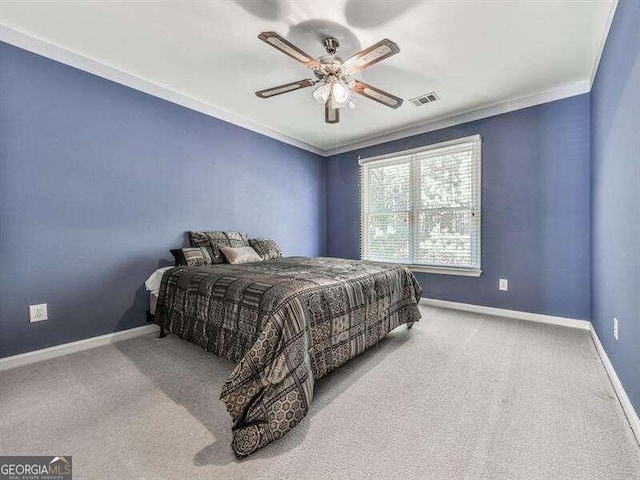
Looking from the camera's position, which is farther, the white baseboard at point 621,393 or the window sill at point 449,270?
the window sill at point 449,270

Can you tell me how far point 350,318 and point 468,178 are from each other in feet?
8.59

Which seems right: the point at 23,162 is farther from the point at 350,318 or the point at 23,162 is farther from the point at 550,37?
the point at 550,37

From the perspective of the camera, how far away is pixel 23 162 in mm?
2203

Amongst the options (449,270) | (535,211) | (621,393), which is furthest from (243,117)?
(621,393)

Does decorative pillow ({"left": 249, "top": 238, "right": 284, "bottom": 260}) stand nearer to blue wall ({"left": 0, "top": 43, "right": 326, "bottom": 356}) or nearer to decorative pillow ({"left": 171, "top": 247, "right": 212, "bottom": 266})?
blue wall ({"left": 0, "top": 43, "right": 326, "bottom": 356})

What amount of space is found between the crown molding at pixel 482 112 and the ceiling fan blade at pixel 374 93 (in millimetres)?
1628

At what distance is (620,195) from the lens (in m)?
1.73

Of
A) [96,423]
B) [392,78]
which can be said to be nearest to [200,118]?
[392,78]

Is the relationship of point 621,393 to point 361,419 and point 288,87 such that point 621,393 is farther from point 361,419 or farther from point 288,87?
point 288,87

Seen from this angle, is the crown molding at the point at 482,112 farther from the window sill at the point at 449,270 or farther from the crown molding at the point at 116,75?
the window sill at the point at 449,270

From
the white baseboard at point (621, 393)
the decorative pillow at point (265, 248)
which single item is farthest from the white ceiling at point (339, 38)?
the white baseboard at point (621, 393)

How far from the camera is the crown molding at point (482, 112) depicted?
2.92 m

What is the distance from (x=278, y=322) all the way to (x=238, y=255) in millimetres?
1751

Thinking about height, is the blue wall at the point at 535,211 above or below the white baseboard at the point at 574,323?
above
